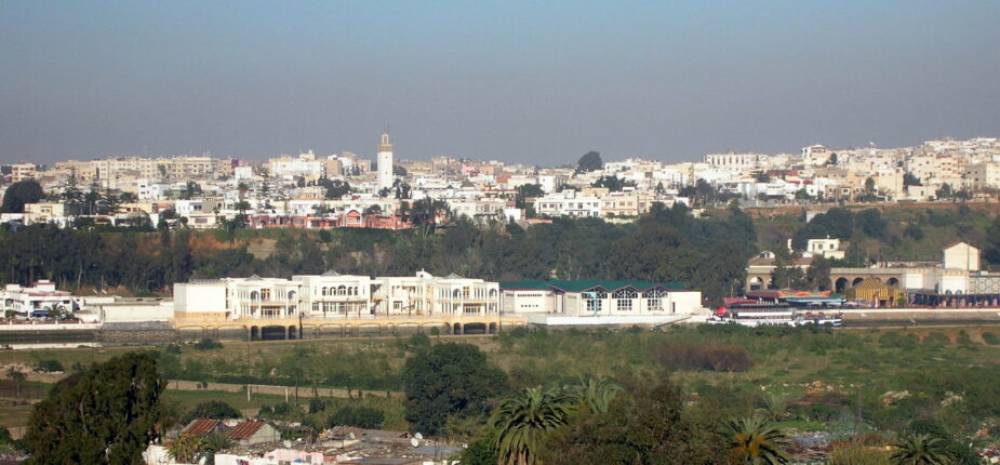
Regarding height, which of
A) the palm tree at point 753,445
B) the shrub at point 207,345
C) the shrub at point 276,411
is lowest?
the shrub at point 276,411

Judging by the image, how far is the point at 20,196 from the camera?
74000 mm

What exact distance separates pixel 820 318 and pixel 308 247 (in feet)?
55.8

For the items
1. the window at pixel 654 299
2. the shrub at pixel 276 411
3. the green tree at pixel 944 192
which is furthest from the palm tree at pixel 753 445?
the green tree at pixel 944 192

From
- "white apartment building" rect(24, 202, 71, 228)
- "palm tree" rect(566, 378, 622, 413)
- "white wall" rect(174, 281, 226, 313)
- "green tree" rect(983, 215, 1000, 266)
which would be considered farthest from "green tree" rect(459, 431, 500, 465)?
"white apartment building" rect(24, 202, 71, 228)

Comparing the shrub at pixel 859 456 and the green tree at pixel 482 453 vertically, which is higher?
the green tree at pixel 482 453

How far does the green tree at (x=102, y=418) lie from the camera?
71.3ft

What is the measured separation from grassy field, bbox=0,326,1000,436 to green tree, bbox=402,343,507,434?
1.33ft

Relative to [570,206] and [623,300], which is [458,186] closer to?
[570,206]

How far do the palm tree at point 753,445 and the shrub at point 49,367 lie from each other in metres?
21.7

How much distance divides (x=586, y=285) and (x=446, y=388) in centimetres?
2063

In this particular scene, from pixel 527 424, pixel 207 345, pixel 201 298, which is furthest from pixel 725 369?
pixel 527 424

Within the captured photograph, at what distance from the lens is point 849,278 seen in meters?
61.2

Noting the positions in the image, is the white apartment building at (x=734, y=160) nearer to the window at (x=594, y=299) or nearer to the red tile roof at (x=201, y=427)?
the window at (x=594, y=299)

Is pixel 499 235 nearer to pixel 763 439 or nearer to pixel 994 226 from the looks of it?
pixel 994 226
